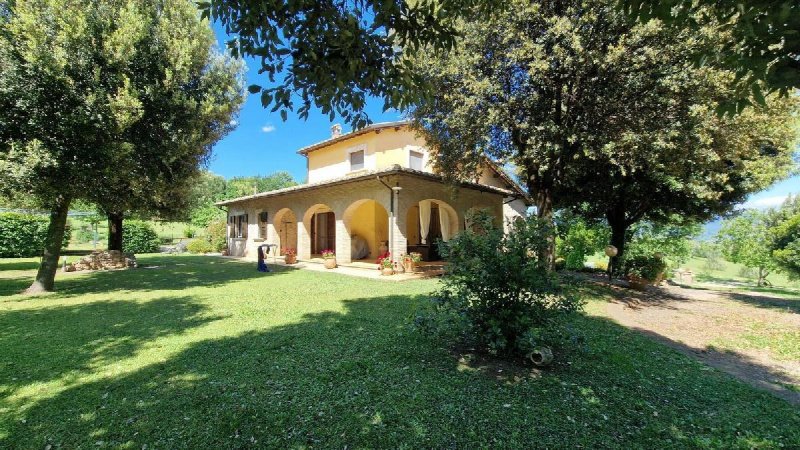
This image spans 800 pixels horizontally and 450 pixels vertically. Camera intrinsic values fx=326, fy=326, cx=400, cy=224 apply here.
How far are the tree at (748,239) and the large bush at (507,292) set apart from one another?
59.0ft

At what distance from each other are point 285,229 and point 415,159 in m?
8.65

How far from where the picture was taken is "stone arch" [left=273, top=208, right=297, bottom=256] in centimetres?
1785

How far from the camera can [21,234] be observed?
705 inches

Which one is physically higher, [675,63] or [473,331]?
[675,63]

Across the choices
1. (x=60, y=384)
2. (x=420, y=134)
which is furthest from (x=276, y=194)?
(x=60, y=384)

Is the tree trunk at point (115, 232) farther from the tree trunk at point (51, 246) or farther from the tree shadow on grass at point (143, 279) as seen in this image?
the tree trunk at point (51, 246)

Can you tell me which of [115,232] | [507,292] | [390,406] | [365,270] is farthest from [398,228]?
[115,232]

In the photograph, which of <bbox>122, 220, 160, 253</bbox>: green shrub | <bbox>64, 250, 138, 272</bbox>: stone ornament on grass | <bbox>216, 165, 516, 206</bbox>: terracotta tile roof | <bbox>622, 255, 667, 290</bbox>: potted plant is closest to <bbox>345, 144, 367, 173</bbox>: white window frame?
<bbox>216, 165, 516, 206</bbox>: terracotta tile roof

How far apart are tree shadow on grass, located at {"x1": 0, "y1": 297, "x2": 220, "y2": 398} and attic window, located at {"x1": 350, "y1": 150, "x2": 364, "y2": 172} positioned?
383 inches

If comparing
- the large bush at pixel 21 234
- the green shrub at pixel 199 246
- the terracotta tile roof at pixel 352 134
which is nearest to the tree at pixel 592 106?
the terracotta tile roof at pixel 352 134

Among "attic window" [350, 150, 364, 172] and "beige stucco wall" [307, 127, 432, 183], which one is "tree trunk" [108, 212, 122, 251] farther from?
"attic window" [350, 150, 364, 172]

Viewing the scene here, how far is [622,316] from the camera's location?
709 cm

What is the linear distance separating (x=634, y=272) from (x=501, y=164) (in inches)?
234

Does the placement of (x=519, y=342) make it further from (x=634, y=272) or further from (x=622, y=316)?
(x=634, y=272)
